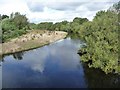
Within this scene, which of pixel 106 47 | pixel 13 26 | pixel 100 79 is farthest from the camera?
pixel 13 26

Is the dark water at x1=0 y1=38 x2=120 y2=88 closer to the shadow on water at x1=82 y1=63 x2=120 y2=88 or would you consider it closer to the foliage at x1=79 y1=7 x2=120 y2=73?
the shadow on water at x1=82 y1=63 x2=120 y2=88

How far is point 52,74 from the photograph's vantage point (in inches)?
2359

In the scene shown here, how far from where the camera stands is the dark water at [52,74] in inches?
2049

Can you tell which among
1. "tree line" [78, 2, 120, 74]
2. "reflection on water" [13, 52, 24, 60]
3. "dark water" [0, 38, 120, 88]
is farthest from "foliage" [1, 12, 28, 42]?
"tree line" [78, 2, 120, 74]

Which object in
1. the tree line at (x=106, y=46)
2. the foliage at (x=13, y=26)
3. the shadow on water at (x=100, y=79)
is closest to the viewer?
the shadow on water at (x=100, y=79)

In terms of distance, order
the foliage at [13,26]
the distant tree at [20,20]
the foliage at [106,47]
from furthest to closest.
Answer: the distant tree at [20,20]
the foliage at [13,26]
the foliage at [106,47]

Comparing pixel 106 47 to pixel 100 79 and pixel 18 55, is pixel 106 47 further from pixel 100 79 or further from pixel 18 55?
pixel 18 55

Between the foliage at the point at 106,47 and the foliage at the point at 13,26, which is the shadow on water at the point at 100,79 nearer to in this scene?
the foliage at the point at 106,47

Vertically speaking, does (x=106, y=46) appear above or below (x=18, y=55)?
above

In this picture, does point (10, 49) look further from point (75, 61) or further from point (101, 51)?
point (101, 51)

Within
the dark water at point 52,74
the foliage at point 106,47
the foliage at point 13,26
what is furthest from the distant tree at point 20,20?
the foliage at point 106,47

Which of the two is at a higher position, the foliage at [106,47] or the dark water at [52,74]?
the foliage at [106,47]

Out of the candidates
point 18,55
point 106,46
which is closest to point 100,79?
point 106,46

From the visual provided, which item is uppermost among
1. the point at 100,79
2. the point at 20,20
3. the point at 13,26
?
the point at 20,20
